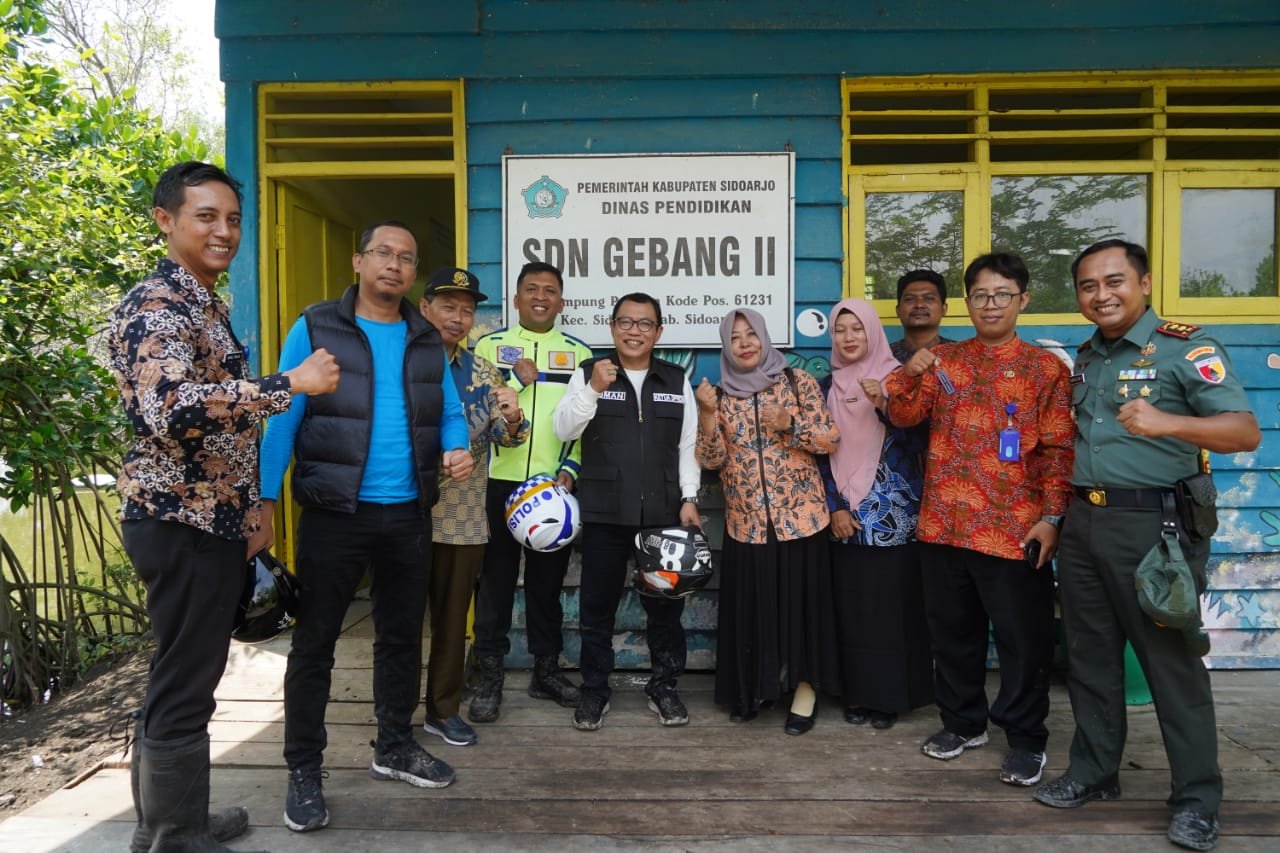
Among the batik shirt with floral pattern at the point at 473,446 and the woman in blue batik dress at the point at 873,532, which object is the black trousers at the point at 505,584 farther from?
the woman in blue batik dress at the point at 873,532

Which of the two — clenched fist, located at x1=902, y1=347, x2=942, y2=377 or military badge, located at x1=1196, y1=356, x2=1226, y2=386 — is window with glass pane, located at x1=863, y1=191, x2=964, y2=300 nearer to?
clenched fist, located at x1=902, y1=347, x2=942, y2=377

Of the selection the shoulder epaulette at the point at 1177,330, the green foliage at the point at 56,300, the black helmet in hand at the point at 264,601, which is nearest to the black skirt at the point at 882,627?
the shoulder epaulette at the point at 1177,330

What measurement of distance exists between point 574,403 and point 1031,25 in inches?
112

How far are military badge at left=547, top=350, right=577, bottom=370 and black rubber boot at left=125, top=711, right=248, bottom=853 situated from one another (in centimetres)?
192

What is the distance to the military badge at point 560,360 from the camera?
347cm

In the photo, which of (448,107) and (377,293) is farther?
(448,107)

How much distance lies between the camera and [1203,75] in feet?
12.6

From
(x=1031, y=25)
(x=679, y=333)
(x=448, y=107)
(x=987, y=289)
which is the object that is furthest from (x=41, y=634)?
(x=1031, y=25)

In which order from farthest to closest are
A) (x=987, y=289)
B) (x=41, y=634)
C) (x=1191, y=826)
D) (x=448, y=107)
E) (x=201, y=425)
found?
(x=41, y=634), (x=448, y=107), (x=987, y=289), (x=1191, y=826), (x=201, y=425)

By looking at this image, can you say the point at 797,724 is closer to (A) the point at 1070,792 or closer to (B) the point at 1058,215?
(A) the point at 1070,792

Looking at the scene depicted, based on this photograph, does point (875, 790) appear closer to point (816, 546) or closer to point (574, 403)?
point (816, 546)

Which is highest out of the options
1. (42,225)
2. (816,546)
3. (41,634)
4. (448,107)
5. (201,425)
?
(448,107)

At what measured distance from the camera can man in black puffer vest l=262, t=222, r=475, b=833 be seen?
247cm

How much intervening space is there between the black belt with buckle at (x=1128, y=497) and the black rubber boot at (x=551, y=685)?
2.12 metres
